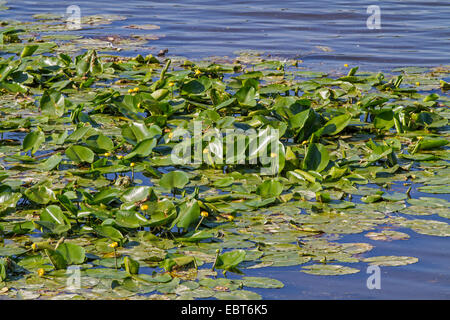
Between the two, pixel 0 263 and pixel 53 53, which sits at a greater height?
pixel 53 53

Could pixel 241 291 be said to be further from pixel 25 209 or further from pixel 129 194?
pixel 25 209

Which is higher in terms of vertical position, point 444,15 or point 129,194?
point 444,15

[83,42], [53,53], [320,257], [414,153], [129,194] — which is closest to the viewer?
[320,257]

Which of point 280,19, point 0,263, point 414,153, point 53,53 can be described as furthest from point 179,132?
point 280,19

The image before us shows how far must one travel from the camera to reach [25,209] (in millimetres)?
3143

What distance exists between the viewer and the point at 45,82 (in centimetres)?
518

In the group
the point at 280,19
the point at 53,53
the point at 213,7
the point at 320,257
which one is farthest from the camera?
the point at 213,7

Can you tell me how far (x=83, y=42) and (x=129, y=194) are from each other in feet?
13.4

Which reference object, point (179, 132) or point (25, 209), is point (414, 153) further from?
point (25, 209)

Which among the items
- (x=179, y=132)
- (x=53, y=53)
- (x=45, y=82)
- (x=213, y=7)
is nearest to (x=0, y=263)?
(x=179, y=132)

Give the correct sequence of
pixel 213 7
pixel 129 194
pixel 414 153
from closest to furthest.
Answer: pixel 129 194, pixel 414 153, pixel 213 7
